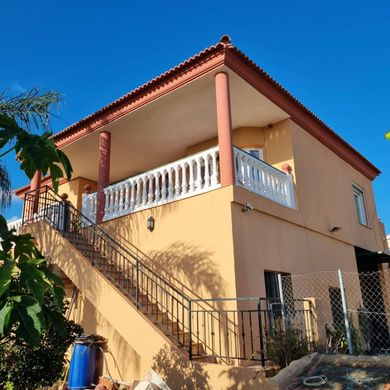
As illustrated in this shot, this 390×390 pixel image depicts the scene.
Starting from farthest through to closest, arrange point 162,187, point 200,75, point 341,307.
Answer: point 341,307, point 162,187, point 200,75

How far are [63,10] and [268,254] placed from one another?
26.0 ft

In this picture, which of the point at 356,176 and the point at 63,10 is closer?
the point at 63,10

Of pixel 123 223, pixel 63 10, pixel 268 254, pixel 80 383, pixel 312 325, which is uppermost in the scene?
pixel 63 10

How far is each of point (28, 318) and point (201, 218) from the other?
17.9 feet

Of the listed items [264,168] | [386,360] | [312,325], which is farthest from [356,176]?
[386,360]

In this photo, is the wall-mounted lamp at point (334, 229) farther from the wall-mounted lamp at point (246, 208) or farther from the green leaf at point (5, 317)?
the green leaf at point (5, 317)

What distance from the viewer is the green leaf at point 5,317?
113 inches

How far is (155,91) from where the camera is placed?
386 inches

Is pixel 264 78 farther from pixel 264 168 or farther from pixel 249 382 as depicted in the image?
pixel 249 382

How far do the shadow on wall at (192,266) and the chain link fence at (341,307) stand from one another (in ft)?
4.39

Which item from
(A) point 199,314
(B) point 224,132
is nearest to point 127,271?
(A) point 199,314

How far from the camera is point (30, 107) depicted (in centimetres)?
745

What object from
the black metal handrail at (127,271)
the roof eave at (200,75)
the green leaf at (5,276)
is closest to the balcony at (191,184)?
the black metal handrail at (127,271)

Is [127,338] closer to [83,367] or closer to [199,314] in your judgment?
[83,367]
